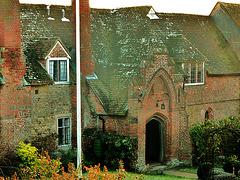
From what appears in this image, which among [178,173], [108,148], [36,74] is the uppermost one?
[36,74]

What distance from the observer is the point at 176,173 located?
2905 centimetres

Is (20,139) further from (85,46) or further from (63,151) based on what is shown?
(85,46)

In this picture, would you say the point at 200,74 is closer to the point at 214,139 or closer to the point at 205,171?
the point at 214,139

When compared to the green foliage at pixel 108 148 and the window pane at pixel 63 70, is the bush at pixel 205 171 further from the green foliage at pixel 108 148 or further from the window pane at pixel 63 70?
the window pane at pixel 63 70

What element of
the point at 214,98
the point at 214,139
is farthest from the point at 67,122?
the point at 214,98

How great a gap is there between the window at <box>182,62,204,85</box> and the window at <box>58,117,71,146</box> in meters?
10.0

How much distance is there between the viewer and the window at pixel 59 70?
89.3ft

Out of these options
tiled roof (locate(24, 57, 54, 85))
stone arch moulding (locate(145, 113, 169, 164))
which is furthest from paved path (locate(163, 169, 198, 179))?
tiled roof (locate(24, 57, 54, 85))

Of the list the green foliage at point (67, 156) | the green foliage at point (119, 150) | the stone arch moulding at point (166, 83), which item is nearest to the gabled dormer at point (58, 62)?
the green foliage at point (67, 156)

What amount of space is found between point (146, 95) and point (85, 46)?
4.89 meters

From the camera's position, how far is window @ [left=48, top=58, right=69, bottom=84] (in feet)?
89.3

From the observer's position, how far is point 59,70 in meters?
27.6

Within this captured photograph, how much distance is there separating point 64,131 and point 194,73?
1161cm

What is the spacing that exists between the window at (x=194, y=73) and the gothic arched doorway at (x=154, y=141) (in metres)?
4.53
